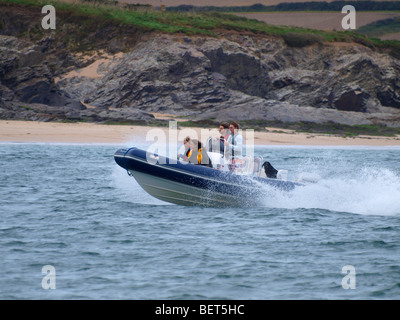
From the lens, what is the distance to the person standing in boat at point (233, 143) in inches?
460

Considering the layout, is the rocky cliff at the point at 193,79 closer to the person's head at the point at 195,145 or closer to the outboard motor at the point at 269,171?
the person's head at the point at 195,145

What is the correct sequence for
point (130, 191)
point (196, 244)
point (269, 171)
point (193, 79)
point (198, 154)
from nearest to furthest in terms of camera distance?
point (196, 244) < point (198, 154) < point (269, 171) < point (130, 191) < point (193, 79)

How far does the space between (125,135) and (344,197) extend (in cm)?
1679

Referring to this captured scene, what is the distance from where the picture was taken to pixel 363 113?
39312 mm

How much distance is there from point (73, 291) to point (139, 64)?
34599 mm

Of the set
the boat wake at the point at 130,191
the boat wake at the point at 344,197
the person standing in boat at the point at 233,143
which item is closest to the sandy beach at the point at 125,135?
the boat wake at the point at 130,191

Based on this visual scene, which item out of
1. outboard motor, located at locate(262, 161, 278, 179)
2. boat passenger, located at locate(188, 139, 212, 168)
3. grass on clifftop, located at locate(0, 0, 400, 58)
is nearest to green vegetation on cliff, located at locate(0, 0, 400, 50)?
grass on clifftop, located at locate(0, 0, 400, 58)

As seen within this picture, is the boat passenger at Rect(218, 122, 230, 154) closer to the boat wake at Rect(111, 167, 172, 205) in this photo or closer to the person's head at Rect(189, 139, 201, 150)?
the person's head at Rect(189, 139, 201, 150)

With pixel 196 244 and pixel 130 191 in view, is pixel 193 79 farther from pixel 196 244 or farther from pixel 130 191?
pixel 196 244

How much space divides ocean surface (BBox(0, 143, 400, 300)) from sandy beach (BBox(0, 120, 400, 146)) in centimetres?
1126

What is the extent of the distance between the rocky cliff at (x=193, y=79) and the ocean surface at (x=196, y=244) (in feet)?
61.6

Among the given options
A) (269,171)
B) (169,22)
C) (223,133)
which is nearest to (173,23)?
(169,22)

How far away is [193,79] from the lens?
133 ft

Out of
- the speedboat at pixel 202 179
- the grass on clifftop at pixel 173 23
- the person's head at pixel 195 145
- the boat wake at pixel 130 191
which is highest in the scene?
the grass on clifftop at pixel 173 23
